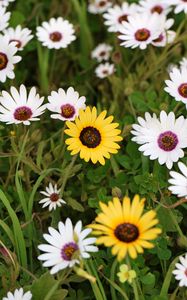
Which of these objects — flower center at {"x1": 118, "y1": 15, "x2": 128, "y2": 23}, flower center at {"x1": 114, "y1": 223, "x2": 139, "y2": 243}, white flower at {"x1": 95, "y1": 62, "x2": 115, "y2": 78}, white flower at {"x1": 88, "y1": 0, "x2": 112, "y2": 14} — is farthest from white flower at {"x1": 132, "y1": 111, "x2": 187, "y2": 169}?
white flower at {"x1": 88, "y1": 0, "x2": 112, "y2": 14}

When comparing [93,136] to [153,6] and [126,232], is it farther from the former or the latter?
[153,6]

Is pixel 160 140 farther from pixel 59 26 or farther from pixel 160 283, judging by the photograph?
pixel 59 26

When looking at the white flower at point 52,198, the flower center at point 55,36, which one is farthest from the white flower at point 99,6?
the white flower at point 52,198

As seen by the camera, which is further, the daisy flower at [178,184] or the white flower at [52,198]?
the white flower at [52,198]

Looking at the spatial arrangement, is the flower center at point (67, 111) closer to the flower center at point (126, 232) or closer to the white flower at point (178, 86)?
the white flower at point (178, 86)

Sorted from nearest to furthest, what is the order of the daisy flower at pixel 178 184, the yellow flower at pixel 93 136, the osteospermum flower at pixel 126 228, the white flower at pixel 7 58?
1. the osteospermum flower at pixel 126 228
2. the daisy flower at pixel 178 184
3. the yellow flower at pixel 93 136
4. the white flower at pixel 7 58

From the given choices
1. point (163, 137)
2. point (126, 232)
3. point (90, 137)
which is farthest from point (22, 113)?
point (126, 232)

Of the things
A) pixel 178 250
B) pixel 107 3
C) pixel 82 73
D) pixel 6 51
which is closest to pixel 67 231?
pixel 178 250
